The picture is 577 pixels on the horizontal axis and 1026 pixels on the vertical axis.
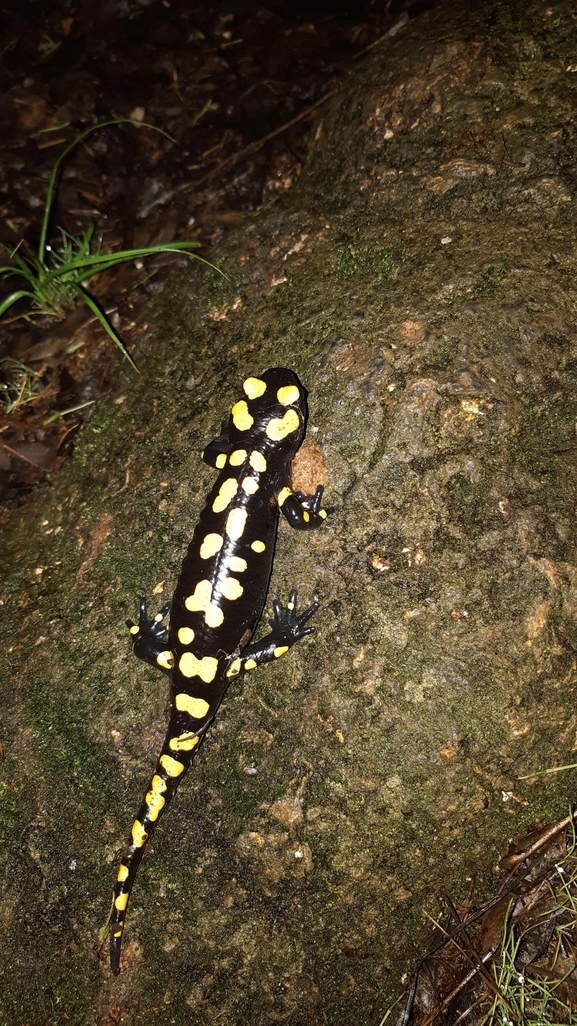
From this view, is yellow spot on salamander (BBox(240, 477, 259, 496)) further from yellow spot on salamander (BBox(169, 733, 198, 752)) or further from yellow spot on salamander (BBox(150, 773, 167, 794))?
yellow spot on salamander (BBox(150, 773, 167, 794))

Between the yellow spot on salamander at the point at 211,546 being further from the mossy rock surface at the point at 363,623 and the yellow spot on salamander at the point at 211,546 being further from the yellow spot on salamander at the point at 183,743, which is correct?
the yellow spot on salamander at the point at 183,743

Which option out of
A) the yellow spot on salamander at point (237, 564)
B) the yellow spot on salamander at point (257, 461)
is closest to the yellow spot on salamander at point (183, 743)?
the yellow spot on salamander at point (237, 564)

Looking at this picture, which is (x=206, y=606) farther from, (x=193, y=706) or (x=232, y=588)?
(x=193, y=706)

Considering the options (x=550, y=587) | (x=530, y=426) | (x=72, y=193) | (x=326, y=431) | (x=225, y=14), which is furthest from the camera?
(x=225, y=14)

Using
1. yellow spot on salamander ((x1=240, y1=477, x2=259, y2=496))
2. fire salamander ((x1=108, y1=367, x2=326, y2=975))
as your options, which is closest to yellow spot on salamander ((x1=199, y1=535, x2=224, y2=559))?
fire salamander ((x1=108, y1=367, x2=326, y2=975))

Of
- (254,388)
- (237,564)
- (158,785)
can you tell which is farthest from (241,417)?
(158,785)

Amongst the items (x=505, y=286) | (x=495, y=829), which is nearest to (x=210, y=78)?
(x=505, y=286)

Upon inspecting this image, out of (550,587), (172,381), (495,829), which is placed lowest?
(495,829)

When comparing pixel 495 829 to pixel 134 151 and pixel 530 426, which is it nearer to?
pixel 530 426
